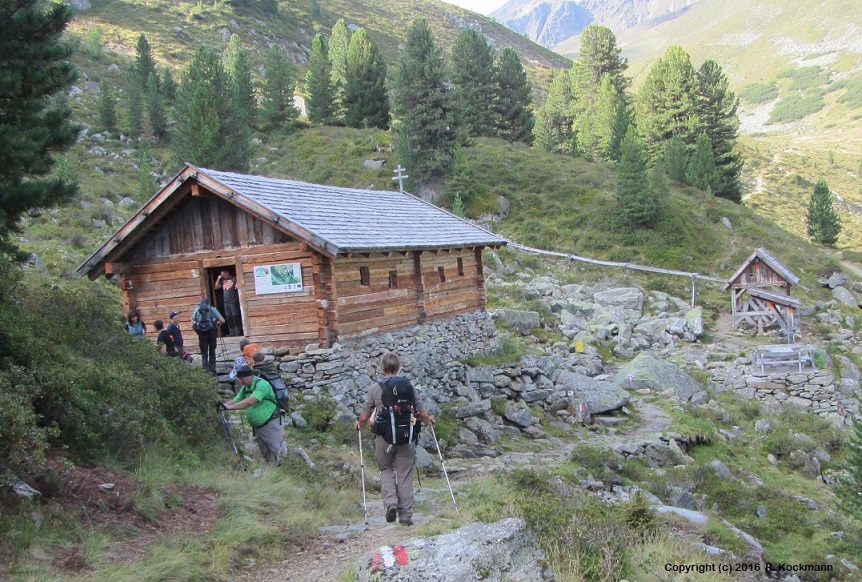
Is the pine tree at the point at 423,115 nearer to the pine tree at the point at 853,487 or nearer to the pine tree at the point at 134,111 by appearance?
the pine tree at the point at 134,111

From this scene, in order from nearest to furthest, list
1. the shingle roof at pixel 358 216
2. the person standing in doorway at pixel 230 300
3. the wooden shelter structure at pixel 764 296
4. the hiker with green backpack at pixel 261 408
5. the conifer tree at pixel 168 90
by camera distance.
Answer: the hiker with green backpack at pixel 261 408 → the shingle roof at pixel 358 216 → the person standing in doorway at pixel 230 300 → the wooden shelter structure at pixel 764 296 → the conifer tree at pixel 168 90

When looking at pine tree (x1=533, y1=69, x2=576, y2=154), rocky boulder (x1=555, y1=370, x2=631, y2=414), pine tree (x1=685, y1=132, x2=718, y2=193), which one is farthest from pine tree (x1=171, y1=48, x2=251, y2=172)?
pine tree (x1=685, y1=132, x2=718, y2=193)

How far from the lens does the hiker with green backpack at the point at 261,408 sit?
9961 millimetres

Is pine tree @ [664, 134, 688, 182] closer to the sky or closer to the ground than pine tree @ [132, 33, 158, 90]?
closer to the ground

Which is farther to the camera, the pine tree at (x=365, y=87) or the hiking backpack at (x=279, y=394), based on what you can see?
the pine tree at (x=365, y=87)

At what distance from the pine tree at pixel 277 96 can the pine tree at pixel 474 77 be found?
14461 millimetres

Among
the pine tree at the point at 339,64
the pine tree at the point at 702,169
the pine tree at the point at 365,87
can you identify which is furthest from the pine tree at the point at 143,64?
the pine tree at the point at 702,169

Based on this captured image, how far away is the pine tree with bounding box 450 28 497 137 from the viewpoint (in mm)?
59312

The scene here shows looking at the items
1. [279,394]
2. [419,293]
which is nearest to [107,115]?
[419,293]

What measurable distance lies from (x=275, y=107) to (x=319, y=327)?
1903 inches

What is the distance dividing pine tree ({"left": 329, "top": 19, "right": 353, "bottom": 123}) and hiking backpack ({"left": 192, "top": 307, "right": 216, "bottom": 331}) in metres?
49.7

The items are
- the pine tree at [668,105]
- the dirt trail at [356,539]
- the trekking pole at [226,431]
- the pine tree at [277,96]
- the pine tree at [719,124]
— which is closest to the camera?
the dirt trail at [356,539]

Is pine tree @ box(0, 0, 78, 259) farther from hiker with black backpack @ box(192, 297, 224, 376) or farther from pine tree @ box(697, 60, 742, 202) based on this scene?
pine tree @ box(697, 60, 742, 202)

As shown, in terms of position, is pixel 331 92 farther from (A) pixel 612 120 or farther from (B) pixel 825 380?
(B) pixel 825 380
